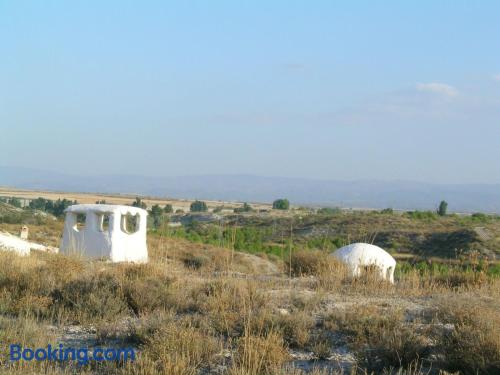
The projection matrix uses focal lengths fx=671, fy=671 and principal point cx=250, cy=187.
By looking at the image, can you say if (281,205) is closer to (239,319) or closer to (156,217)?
(156,217)

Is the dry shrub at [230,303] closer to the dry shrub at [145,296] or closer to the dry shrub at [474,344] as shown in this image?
the dry shrub at [145,296]

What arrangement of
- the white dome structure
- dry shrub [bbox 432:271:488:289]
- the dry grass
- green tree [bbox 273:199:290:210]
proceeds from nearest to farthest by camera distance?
the dry grass → dry shrub [bbox 432:271:488:289] → the white dome structure → green tree [bbox 273:199:290:210]

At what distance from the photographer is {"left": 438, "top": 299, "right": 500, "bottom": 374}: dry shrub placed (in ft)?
21.1

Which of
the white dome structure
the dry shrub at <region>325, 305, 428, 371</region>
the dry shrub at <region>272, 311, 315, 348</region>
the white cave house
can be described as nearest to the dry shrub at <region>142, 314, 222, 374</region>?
the dry shrub at <region>272, 311, 315, 348</region>

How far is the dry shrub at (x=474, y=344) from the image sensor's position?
644 centimetres

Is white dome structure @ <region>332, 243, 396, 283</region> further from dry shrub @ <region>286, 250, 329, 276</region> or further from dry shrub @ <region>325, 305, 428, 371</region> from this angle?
dry shrub @ <region>325, 305, 428, 371</region>

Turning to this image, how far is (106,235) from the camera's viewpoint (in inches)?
763

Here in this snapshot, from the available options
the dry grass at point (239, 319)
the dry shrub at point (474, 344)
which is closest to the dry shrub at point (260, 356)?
the dry grass at point (239, 319)

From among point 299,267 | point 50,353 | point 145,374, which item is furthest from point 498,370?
point 299,267

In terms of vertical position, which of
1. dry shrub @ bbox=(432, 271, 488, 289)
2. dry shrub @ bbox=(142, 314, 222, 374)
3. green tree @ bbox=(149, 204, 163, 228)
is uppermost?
dry shrub @ bbox=(432, 271, 488, 289)

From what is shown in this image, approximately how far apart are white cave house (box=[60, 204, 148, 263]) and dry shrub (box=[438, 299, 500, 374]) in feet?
42.9

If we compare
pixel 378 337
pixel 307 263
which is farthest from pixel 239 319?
pixel 307 263

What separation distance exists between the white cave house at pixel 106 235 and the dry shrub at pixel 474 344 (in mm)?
13066

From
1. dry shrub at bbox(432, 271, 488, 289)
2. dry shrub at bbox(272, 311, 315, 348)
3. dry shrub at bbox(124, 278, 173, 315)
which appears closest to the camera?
dry shrub at bbox(272, 311, 315, 348)
